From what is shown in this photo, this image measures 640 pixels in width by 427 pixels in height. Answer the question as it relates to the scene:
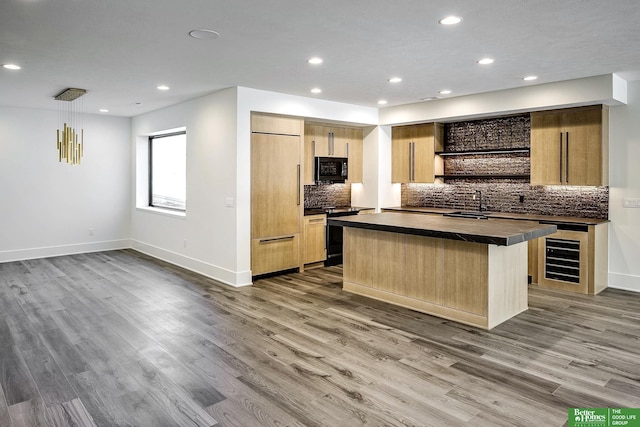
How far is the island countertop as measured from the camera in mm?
3752

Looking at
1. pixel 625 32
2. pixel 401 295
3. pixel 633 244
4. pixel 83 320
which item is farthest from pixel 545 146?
pixel 83 320

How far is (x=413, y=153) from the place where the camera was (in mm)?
7137

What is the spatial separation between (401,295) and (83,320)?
3241 millimetres

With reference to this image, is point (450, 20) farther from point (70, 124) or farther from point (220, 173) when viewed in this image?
point (70, 124)

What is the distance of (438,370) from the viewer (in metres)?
3.17

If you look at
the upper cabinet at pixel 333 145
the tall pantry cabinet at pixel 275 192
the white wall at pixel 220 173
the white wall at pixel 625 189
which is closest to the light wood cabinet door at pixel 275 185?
the tall pantry cabinet at pixel 275 192

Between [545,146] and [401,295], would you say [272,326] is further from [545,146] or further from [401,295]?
[545,146]

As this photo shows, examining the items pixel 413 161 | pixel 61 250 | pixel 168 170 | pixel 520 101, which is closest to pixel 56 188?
pixel 61 250

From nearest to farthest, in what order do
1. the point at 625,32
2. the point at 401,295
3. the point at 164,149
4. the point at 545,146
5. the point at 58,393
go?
the point at 58,393
the point at 625,32
the point at 401,295
the point at 545,146
the point at 164,149

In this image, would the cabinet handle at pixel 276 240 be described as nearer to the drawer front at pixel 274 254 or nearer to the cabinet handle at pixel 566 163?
the drawer front at pixel 274 254

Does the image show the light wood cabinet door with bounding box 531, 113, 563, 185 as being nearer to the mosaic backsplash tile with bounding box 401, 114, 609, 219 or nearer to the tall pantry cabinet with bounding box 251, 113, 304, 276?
the mosaic backsplash tile with bounding box 401, 114, 609, 219

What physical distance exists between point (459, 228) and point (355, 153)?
3.59 metres

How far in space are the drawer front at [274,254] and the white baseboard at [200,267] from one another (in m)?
0.25

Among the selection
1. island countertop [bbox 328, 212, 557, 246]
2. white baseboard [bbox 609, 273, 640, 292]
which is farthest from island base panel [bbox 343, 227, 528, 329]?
white baseboard [bbox 609, 273, 640, 292]
